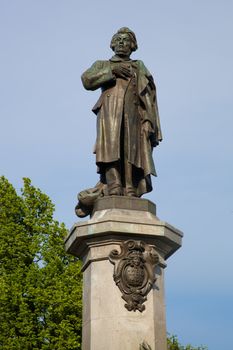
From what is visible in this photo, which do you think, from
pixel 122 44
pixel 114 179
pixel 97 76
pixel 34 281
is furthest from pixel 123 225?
pixel 34 281

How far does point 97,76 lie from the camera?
36.2 feet

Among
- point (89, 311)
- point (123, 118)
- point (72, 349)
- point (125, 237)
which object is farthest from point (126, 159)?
point (72, 349)

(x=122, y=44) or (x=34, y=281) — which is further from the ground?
(x=34, y=281)

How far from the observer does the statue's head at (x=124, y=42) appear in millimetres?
11398

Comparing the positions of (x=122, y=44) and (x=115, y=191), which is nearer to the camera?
(x=115, y=191)

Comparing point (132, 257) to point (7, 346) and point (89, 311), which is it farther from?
point (7, 346)

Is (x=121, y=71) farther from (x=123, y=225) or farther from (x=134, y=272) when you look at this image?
(x=134, y=272)

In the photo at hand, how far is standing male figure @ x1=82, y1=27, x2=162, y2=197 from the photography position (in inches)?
423

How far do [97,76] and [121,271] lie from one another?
10.9 ft

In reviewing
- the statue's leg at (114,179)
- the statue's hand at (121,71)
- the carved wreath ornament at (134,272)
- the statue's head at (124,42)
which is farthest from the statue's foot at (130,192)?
→ the statue's head at (124,42)

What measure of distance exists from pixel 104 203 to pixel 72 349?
16807 mm

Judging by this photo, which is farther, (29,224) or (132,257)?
(29,224)

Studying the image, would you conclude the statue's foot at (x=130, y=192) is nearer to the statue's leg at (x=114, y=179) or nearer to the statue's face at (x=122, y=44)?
the statue's leg at (x=114, y=179)

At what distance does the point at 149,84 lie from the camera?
11.4 metres
